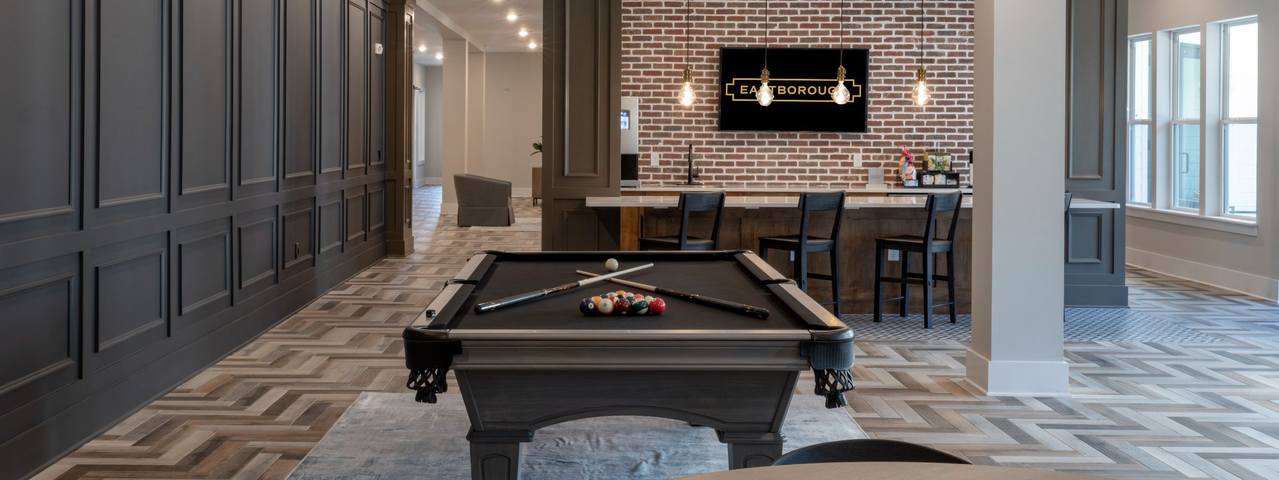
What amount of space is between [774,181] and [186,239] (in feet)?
19.8

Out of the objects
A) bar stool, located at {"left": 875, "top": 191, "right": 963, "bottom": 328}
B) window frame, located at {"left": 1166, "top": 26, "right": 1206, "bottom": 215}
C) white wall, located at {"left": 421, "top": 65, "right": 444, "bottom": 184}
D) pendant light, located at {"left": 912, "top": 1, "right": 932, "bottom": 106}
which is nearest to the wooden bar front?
bar stool, located at {"left": 875, "top": 191, "right": 963, "bottom": 328}

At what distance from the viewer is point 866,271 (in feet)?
24.9

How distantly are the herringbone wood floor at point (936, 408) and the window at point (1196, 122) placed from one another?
230 centimetres

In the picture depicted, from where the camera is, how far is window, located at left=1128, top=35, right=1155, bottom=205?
1058 centimetres

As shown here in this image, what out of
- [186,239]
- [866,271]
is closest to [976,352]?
[866,271]

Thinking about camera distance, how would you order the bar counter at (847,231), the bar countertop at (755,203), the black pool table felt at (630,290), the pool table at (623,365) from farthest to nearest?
the bar counter at (847,231)
the bar countertop at (755,203)
the black pool table felt at (630,290)
the pool table at (623,365)

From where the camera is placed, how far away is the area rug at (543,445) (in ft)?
13.0

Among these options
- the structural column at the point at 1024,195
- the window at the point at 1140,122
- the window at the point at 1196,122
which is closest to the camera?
the structural column at the point at 1024,195

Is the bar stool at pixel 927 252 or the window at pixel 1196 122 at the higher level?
the window at pixel 1196 122

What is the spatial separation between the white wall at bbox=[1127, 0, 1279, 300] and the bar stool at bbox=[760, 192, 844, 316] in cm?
377

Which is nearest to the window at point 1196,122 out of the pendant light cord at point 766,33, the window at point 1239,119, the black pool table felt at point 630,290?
the window at point 1239,119

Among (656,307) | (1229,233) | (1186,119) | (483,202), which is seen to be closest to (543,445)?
(656,307)

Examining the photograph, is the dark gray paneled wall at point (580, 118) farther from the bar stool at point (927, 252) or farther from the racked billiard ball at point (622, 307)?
the racked billiard ball at point (622, 307)

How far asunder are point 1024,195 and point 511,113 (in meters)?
16.5
